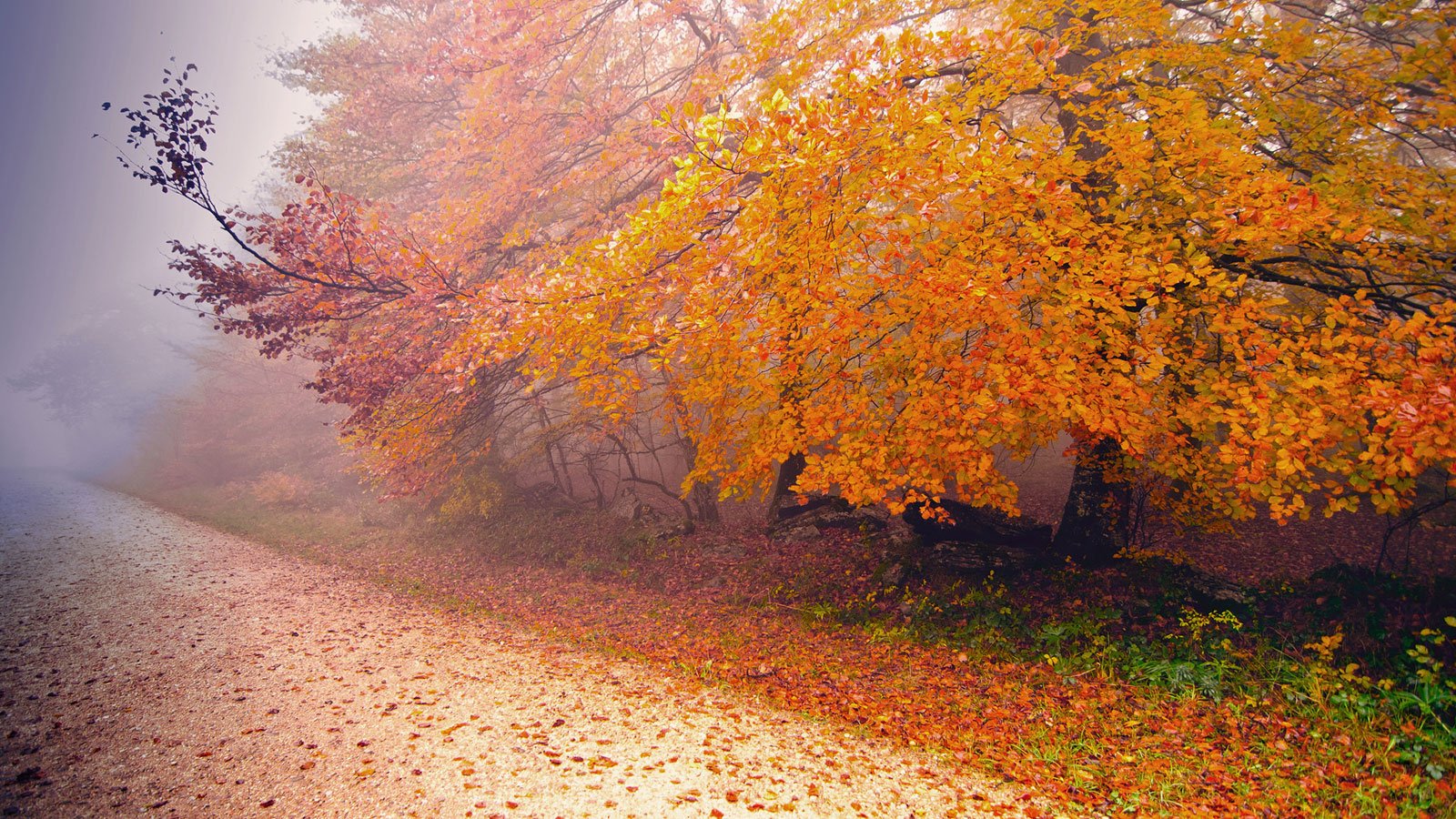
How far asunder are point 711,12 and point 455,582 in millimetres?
12676

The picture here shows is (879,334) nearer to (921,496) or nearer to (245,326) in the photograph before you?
(921,496)

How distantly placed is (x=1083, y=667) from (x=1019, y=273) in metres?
4.39

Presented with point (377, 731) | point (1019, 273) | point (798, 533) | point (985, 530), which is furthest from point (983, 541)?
point (377, 731)

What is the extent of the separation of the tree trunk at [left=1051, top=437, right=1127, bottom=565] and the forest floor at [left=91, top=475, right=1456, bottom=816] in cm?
37

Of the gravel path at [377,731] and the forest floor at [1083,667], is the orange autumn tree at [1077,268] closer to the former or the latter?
the forest floor at [1083,667]

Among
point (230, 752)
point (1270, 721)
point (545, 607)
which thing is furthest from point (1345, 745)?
point (545, 607)

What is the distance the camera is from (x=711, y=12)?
36.1 ft

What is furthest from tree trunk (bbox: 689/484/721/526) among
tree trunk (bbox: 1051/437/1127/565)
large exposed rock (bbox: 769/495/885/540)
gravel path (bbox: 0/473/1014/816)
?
tree trunk (bbox: 1051/437/1127/565)

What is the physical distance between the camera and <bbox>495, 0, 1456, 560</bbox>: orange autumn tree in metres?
4.74

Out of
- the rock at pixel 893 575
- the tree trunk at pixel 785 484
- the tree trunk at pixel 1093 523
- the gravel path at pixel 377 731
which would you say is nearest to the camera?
the gravel path at pixel 377 731

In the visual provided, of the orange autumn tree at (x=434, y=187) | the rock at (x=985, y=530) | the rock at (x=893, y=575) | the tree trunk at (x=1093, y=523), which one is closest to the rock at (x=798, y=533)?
the rock at (x=893, y=575)

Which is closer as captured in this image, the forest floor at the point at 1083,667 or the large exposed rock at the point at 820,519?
the forest floor at the point at 1083,667

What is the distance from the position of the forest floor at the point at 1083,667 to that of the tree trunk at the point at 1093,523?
370 millimetres

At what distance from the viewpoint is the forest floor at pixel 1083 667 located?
4457 millimetres
